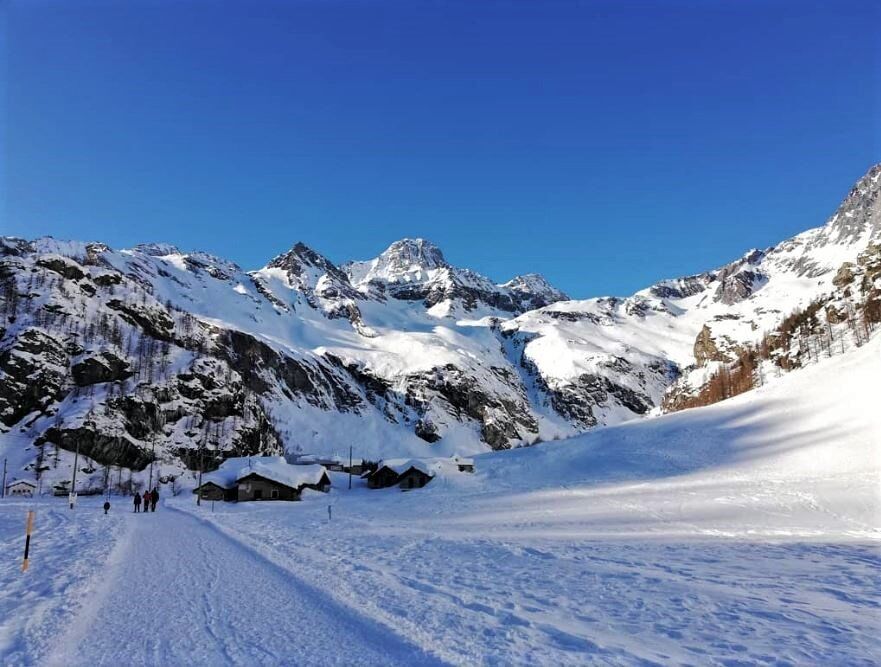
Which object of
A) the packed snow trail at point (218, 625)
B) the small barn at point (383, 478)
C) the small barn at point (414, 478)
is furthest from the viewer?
the small barn at point (383, 478)

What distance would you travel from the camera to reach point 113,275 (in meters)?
150

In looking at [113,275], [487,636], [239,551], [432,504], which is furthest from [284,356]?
[487,636]

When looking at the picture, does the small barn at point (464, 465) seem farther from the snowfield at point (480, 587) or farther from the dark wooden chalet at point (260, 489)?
the snowfield at point (480, 587)

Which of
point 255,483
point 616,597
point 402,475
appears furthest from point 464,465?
point 616,597

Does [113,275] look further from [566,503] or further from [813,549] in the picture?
[813,549]

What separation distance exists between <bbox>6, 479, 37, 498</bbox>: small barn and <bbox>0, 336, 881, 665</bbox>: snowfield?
58.8 metres

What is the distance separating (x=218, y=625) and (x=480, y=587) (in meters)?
5.99

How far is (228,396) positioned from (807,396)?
107275 millimetres

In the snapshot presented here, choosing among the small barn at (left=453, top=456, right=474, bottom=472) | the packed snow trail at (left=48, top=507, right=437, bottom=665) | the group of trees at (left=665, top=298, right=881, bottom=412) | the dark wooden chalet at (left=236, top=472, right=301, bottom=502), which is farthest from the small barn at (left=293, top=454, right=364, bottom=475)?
the packed snow trail at (left=48, top=507, right=437, bottom=665)

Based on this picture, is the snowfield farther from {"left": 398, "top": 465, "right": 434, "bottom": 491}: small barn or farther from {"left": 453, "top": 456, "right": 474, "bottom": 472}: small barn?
{"left": 398, "top": 465, "right": 434, "bottom": 491}: small barn

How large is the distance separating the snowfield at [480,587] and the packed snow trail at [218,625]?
5cm

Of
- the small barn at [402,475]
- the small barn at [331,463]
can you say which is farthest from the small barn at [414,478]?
the small barn at [331,463]

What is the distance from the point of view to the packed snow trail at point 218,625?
7926 millimetres

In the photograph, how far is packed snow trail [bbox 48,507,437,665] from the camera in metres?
7.93
